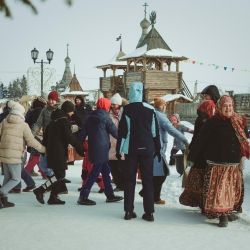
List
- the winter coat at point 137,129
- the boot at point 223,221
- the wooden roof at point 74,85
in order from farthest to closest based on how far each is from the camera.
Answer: the wooden roof at point 74,85, the winter coat at point 137,129, the boot at point 223,221

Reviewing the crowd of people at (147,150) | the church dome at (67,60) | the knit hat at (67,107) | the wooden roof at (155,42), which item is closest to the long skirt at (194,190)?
the crowd of people at (147,150)

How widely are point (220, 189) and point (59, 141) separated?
2.42m

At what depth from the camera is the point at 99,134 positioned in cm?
688

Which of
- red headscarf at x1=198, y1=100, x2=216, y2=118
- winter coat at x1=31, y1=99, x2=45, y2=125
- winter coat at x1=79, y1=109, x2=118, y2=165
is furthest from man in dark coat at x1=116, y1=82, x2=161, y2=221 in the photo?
winter coat at x1=31, y1=99, x2=45, y2=125

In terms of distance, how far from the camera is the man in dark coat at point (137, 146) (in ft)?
19.0

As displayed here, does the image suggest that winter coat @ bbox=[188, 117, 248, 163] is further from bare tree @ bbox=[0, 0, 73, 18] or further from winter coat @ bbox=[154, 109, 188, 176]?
bare tree @ bbox=[0, 0, 73, 18]

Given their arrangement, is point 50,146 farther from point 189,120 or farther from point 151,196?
point 189,120

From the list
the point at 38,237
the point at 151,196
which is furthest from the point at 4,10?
the point at 151,196

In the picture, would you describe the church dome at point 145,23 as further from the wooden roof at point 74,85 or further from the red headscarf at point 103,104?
the red headscarf at point 103,104

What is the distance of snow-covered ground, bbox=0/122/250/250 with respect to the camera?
471 centimetres

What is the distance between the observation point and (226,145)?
5.65 m

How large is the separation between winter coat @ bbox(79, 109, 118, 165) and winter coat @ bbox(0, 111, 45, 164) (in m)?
0.74

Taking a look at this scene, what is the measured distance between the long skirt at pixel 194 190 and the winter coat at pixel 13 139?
2.19 metres

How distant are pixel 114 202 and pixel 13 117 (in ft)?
6.32
